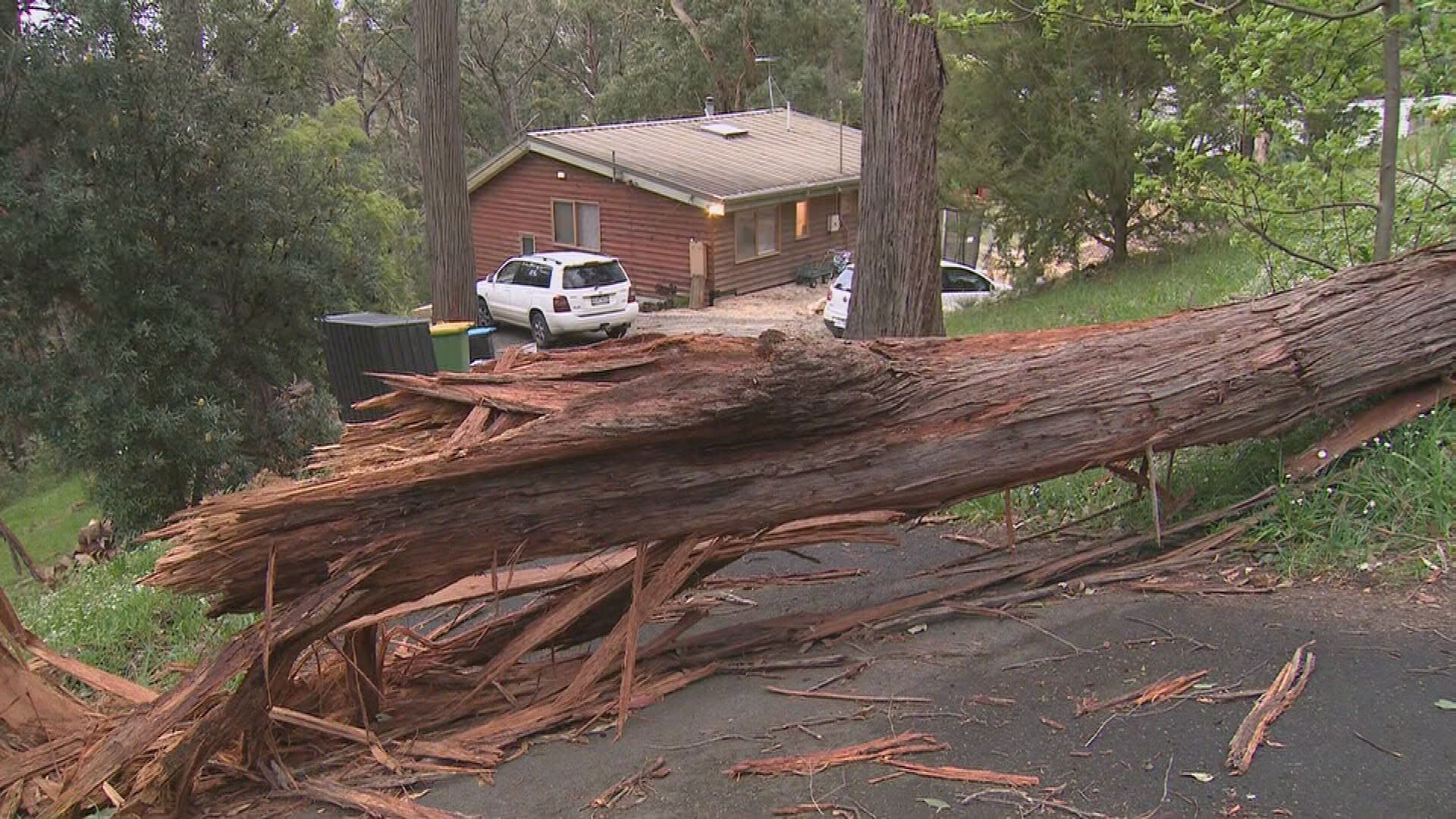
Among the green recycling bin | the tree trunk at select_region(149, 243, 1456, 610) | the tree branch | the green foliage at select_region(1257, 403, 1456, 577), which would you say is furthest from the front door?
the green foliage at select_region(1257, 403, 1456, 577)

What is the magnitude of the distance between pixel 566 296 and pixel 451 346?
14205 millimetres

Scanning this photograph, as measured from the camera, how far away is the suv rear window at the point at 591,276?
84.2ft

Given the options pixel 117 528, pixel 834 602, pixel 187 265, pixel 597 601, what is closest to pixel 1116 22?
pixel 834 602

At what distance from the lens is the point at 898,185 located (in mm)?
10383

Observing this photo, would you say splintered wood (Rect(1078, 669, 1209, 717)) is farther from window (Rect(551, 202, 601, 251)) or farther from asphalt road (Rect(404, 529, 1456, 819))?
window (Rect(551, 202, 601, 251))

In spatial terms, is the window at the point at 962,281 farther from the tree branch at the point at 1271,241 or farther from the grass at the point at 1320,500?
the grass at the point at 1320,500

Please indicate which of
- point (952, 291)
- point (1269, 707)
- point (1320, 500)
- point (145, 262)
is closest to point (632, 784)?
point (1269, 707)

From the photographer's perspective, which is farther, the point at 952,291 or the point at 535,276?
the point at 535,276

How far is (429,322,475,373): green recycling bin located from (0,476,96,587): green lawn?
639 centimetres

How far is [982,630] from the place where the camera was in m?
4.78

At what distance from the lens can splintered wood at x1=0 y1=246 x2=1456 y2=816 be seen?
4102mm

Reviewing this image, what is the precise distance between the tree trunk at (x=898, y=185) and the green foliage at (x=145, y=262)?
676 cm

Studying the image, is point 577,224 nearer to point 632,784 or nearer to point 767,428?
point 767,428

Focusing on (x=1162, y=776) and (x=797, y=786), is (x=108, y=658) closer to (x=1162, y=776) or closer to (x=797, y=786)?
(x=797, y=786)
